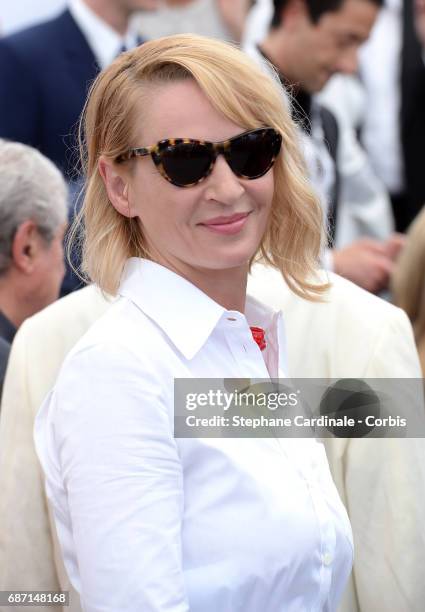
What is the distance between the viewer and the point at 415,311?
3.03 meters

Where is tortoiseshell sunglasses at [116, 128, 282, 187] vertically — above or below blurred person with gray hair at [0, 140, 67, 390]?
below

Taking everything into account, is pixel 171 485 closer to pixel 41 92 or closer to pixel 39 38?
pixel 41 92

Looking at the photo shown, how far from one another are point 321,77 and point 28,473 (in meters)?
2.61

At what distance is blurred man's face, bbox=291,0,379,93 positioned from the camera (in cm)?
421

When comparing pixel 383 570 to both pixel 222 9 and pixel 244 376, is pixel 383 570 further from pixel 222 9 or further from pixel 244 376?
pixel 222 9

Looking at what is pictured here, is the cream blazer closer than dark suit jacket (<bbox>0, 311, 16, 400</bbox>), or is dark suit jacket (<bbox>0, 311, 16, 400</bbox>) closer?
the cream blazer

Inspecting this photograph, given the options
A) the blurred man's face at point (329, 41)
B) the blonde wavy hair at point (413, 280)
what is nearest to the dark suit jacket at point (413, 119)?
the blurred man's face at point (329, 41)

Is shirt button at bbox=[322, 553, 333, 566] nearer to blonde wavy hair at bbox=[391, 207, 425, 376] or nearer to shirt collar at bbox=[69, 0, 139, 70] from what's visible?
blonde wavy hair at bbox=[391, 207, 425, 376]

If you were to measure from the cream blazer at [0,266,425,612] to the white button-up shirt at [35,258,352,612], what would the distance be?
0.30 metres

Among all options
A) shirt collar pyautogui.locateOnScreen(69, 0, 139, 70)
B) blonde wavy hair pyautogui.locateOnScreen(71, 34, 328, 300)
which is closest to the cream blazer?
blonde wavy hair pyautogui.locateOnScreen(71, 34, 328, 300)

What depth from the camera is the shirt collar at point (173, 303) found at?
1.57 metres

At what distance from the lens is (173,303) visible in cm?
163

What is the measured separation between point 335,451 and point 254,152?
24.6 inches

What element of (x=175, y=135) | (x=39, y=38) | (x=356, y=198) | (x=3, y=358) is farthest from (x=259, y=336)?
(x=356, y=198)
